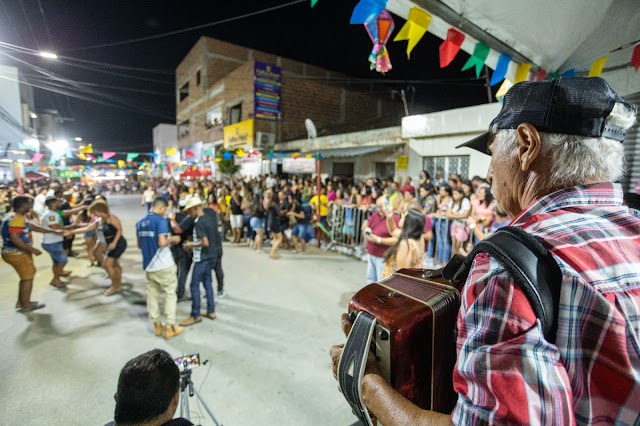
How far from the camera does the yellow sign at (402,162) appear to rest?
11766mm

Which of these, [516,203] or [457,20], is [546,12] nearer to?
[457,20]

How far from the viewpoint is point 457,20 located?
305 cm

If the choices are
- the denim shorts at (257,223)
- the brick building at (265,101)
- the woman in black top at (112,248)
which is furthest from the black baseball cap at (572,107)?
the brick building at (265,101)

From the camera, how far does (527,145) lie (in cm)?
91

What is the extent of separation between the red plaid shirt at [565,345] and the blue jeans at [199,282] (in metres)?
4.50

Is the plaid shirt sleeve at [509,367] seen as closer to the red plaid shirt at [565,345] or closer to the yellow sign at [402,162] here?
the red plaid shirt at [565,345]

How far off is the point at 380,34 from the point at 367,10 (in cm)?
73

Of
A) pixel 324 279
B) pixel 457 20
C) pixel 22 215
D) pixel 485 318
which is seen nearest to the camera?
pixel 485 318

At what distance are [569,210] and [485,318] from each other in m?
0.39

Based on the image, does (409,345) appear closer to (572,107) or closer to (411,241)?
(572,107)

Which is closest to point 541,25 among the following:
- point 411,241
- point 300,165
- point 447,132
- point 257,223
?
point 411,241

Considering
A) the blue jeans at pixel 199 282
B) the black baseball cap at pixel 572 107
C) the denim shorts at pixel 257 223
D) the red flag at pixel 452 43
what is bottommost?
the blue jeans at pixel 199 282

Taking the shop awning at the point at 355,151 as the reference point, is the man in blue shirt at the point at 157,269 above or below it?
below

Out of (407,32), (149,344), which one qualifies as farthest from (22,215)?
(407,32)
